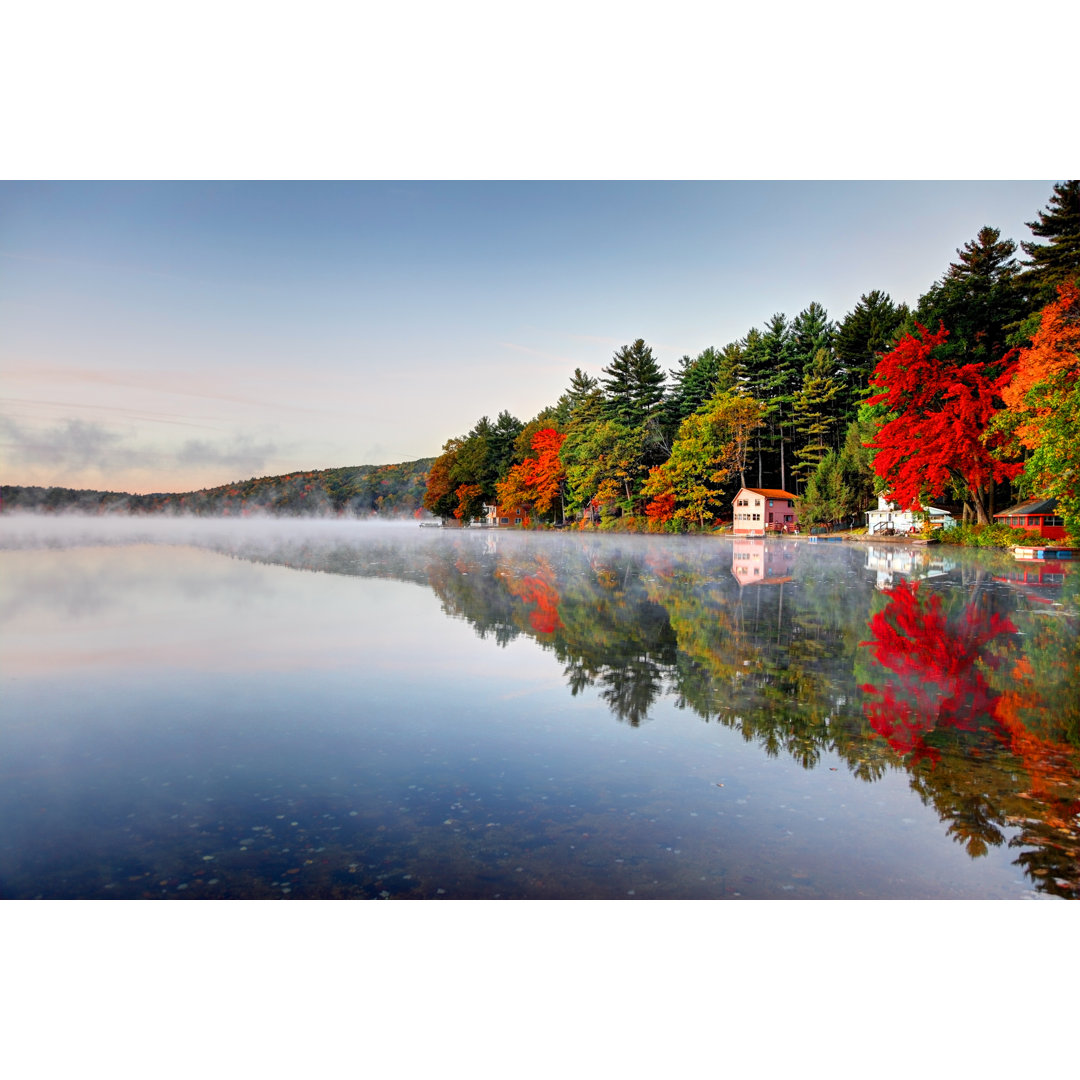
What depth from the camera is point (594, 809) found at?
397 cm

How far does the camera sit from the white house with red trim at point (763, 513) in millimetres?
43406

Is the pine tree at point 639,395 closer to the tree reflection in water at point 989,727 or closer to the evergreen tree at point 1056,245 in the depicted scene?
the evergreen tree at point 1056,245

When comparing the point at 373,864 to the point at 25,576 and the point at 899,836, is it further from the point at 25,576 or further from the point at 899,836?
the point at 25,576

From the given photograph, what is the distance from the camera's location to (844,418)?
44.6 m

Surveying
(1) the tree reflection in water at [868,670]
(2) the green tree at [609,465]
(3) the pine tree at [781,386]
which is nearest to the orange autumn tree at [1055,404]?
(1) the tree reflection in water at [868,670]

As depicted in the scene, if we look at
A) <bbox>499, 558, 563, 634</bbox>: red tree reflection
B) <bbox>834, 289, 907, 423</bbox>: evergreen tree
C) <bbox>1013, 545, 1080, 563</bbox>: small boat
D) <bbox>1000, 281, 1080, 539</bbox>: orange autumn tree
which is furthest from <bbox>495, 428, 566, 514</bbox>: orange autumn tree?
<bbox>499, 558, 563, 634</bbox>: red tree reflection

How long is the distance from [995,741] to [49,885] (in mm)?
5429

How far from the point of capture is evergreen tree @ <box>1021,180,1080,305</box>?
27812 mm

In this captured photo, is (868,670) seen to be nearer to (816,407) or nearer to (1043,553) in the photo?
(1043,553)

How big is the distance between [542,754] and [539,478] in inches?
2141

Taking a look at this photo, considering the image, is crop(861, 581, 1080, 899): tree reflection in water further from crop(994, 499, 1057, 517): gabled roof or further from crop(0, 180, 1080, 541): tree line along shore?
crop(994, 499, 1057, 517): gabled roof

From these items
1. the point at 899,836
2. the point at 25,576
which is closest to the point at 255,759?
the point at 899,836

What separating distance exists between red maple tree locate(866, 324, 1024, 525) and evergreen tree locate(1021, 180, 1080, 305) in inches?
120

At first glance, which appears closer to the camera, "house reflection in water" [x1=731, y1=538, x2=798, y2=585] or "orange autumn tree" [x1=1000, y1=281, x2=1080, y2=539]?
"house reflection in water" [x1=731, y1=538, x2=798, y2=585]
